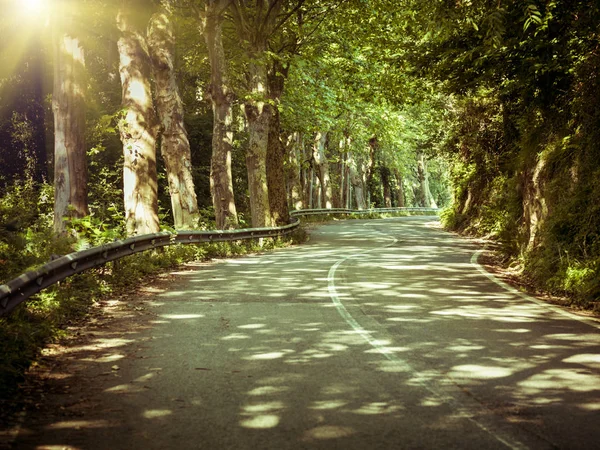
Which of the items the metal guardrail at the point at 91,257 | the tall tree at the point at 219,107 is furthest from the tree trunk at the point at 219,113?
the metal guardrail at the point at 91,257

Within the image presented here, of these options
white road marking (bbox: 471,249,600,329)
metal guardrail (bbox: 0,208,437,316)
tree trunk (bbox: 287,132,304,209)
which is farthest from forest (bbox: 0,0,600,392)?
tree trunk (bbox: 287,132,304,209)

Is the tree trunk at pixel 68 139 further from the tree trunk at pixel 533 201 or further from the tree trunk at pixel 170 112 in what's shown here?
the tree trunk at pixel 533 201

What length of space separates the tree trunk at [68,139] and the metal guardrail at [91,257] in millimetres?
3071

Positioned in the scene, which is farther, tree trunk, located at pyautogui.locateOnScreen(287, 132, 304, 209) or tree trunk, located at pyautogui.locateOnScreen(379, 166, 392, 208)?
tree trunk, located at pyautogui.locateOnScreen(379, 166, 392, 208)

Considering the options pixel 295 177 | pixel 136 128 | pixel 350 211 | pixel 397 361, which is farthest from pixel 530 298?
pixel 350 211

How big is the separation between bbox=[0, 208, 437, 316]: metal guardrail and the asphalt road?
110 cm

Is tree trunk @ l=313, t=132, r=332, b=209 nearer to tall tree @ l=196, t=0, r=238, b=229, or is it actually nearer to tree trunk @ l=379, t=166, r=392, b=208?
tree trunk @ l=379, t=166, r=392, b=208

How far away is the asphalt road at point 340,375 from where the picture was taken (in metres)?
4.83

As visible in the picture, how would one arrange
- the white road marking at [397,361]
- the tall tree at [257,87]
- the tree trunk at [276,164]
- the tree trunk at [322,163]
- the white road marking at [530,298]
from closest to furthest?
the white road marking at [397,361]
the white road marking at [530,298]
the tall tree at [257,87]
the tree trunk at [276,164]
the tree trunk at [322,163]

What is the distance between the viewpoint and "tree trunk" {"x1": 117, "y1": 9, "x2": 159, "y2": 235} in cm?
1656

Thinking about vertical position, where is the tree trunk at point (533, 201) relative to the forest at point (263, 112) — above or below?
below

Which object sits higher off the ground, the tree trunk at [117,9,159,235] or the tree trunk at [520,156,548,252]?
the tree trunk at [117,9,159,235]

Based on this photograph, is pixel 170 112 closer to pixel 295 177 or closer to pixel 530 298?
pixel 530 298

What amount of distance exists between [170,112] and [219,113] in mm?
2846
